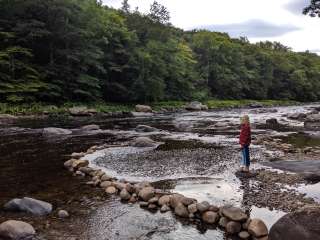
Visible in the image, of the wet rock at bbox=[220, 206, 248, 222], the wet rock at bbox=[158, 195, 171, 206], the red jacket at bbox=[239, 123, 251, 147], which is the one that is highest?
the red jacket at bbox=[239, 123, 251, 147]

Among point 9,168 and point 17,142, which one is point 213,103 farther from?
point 9,168

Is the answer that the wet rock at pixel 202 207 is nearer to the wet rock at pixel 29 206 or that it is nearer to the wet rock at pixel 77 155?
the wet rock at pixel 29 206

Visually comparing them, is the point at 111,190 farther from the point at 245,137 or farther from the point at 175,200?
the point at 245,137

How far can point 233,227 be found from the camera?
10.7 metres

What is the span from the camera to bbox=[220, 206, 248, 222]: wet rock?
1088 centimetres

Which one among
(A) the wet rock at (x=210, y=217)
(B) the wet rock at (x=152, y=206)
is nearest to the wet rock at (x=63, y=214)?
(B) the wet rock at (x=152, y=206)

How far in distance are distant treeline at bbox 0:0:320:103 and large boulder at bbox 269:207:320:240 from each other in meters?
42.3

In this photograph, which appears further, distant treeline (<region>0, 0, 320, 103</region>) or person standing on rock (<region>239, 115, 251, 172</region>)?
distant treeline (<region>0, 0, 320, 103</region>)

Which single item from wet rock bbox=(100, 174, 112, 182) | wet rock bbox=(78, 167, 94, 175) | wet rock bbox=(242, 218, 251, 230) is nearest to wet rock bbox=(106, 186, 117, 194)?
wet rock bbox=(100, 174, 112, 182)

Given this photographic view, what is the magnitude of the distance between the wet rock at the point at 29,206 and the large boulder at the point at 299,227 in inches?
254

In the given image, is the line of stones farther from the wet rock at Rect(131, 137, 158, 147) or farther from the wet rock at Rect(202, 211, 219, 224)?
the wet rock at Rect(131, 137, 158, 147)

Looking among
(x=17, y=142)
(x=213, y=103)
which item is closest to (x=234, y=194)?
(x=17, y=142)

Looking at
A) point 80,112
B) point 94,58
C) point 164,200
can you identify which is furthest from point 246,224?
point 94,58

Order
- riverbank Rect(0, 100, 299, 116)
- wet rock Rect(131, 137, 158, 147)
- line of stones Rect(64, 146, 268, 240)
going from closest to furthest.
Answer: line of stones Rect(64, 146, 268, 240) → wet rock Rect(131, 137, 158, 147) → riverbank Rect(0, 100, 299, 116)
